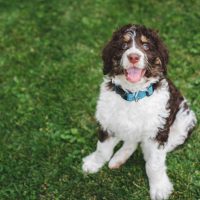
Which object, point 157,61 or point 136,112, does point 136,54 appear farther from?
point 136,112

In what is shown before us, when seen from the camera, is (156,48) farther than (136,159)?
No

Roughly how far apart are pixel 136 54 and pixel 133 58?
4 centimetres

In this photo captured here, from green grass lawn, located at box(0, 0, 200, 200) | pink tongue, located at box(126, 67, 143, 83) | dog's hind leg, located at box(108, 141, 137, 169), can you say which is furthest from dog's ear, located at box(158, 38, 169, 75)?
green grass lawn, located at box(0, 0, 200, 200)

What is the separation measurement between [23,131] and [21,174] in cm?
67

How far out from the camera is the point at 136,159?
573cm

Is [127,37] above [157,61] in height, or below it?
above

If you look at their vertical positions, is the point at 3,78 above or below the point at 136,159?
below

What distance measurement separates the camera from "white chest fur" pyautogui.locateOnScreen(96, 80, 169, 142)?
492 cm

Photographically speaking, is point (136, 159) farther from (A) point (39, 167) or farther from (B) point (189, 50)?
(B) point (189, 50)

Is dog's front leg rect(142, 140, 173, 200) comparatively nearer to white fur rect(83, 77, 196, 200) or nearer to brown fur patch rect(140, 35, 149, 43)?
white fur rect(83, 77, 196, 200)

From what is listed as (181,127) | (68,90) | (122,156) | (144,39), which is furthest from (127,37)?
(68,90)

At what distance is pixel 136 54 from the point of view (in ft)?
14.2

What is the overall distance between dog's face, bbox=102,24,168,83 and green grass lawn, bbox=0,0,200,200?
4.50 feet

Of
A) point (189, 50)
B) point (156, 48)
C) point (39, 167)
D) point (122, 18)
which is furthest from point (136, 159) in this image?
point (122, 18)
